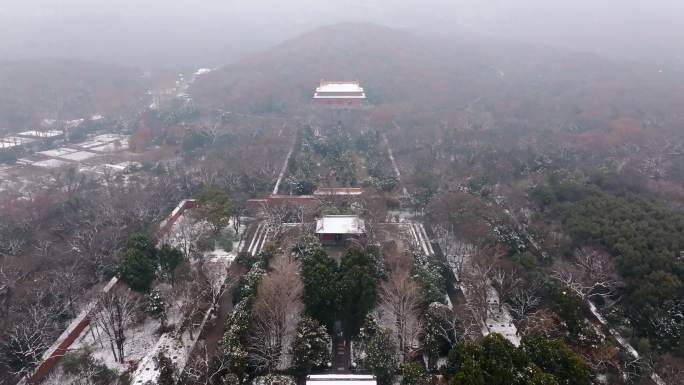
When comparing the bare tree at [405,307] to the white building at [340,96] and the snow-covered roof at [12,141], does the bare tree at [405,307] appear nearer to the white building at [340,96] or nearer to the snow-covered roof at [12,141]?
the white building at [340,96]

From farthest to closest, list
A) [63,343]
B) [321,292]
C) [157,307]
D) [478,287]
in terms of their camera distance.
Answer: [478,287] < [157,307] < [63,343] < [321,292]

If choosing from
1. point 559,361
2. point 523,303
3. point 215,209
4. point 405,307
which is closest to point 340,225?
point 215,209

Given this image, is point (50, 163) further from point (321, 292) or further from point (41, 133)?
point (321, 292)

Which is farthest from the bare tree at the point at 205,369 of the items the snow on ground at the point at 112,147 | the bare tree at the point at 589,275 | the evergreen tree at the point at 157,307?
the snow on ground at the point at 112,147

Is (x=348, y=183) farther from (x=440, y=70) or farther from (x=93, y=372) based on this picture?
(x=440, y=70)

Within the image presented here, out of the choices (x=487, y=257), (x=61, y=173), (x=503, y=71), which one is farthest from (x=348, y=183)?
(x=503, y=71)

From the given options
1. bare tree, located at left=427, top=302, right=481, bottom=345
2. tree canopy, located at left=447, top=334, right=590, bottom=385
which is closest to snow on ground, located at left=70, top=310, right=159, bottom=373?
bare tree, located at left=427, top=302, right=481, bottom=345

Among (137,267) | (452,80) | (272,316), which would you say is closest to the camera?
(272,316)
